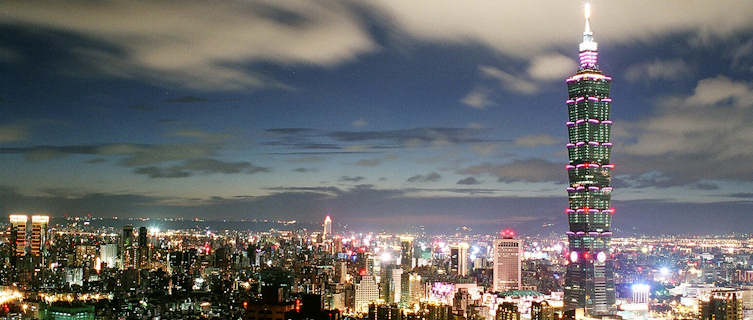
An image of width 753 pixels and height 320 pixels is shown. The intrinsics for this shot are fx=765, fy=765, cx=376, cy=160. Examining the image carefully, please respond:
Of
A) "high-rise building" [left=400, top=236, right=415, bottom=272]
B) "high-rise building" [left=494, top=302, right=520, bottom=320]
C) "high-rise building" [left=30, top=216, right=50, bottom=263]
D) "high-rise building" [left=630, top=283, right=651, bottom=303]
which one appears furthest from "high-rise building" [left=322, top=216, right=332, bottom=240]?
"high-rise building" [left=494, top=302, right=520, bottom=320]

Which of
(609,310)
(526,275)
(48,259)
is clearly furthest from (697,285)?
(48,259)

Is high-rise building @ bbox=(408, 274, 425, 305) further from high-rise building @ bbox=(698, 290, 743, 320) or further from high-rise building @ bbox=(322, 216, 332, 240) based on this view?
high-rise building @ bbox=(322, 216, 332, 240)

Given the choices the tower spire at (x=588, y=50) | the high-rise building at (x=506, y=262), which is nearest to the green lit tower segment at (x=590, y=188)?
the tower spire at (x=588, y=50)

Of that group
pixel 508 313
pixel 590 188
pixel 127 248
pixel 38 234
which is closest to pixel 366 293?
pixel 508 313

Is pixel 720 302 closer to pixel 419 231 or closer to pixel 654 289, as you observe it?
pixel 654 289

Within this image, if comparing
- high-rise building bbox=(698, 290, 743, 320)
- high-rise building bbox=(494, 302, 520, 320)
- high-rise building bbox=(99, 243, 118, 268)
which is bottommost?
high-rise building bbox=(494, 302, 520, 320)

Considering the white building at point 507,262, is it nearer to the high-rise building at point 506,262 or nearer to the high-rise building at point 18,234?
the high-rise building at point 506,262
